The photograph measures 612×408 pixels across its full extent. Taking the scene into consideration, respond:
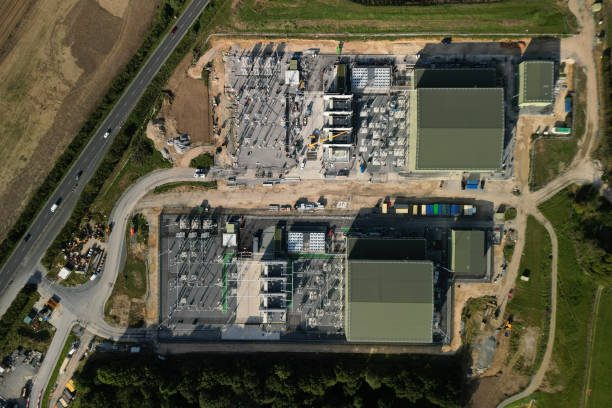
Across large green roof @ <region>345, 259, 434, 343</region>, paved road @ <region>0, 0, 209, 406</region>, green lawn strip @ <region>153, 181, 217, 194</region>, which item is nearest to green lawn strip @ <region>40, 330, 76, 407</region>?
paved road @ <region>0, 0, 209, 406</region>

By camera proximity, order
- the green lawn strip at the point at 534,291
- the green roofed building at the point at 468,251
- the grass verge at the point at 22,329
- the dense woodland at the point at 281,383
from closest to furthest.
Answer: the dense woodland at the point at 281,383, the green roofed building at the point at 468,251, the green lawn strip at the point at 534,291, the grass verge at the point at 22,329

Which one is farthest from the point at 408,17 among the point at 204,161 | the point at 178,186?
the point at 178,186

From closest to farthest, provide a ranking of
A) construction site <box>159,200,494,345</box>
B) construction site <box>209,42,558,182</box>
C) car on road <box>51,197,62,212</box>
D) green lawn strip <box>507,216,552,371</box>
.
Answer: construction site <box>209,42,558,182</box> → green lawn strip <box>507,216,552,371</box> → construction site <box>159,200,494,345</box> → car on road <box>51,197,62,212</box>

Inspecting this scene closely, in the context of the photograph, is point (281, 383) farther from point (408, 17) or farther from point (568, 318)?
point (408, 17)

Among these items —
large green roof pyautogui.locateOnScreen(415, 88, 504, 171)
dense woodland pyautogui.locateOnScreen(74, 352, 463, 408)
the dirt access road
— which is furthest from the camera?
the dirt access road

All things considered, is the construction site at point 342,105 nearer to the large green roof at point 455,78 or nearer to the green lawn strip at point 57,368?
the large green roof at point 455,78

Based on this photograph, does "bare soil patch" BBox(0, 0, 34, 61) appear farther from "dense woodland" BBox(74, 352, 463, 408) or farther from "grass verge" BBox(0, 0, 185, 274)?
"dense woodland" BBox(74, 352, 463, 408)

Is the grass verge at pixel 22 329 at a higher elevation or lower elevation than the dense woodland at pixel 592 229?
lower

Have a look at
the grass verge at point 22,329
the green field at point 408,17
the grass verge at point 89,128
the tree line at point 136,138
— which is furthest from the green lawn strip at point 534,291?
the grass verge at point 22,329
